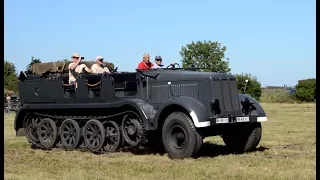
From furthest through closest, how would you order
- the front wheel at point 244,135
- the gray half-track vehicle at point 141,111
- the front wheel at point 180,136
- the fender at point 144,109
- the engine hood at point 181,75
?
the front wheel at point 244,135, the fender at point 144,109, the engine hood at point 181,75, the gray half-track vehicle at point 141,111, the front wheel at point 180,136

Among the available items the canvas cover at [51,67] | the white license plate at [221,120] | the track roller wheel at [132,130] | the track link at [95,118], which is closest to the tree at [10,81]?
the canvas cover at [51,67]

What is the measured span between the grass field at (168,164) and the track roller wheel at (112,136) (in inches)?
13.1

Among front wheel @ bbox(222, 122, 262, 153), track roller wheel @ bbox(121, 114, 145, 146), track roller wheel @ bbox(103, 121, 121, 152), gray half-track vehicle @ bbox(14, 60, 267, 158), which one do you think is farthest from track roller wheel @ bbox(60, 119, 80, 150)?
front wheel @ bbox(222, 122, 262, 153)

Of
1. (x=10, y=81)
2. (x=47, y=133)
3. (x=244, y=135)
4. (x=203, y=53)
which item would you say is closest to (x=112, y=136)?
(x=47, y=133)

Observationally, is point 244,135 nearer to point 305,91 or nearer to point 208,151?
point 208,151

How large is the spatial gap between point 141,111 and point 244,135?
2071 mm

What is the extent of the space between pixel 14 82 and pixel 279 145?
46773 millimetres

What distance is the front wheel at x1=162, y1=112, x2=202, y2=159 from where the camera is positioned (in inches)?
379

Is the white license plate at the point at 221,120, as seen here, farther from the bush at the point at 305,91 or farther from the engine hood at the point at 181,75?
the bush at the point at 305,91

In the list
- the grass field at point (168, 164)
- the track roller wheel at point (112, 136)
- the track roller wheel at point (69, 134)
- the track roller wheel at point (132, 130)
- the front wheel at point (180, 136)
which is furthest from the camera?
the track roller wheel at point (69, 134)

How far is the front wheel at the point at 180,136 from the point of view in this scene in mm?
9625

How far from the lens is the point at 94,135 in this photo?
11.3m

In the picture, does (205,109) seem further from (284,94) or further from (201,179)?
(284,94)

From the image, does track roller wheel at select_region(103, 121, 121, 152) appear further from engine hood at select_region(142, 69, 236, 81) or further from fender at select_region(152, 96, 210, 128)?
fender at select_region(152, 96, 210, 128)
